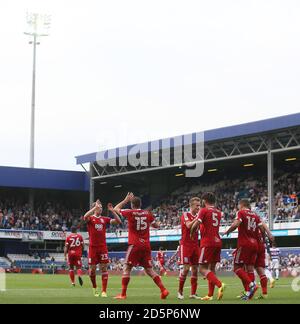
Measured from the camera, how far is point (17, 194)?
2815 inches

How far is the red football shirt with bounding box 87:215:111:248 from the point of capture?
19938 millimetres

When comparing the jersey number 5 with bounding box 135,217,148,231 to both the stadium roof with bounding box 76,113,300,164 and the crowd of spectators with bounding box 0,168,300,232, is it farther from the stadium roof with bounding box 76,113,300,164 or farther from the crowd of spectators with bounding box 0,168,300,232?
the crowd of spectators with bounding box 0,168,300,232

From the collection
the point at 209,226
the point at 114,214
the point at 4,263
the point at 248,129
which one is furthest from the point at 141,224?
the point at 4,263

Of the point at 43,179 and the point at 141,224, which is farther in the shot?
the point at 43,179

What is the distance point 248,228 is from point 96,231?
4.44 m

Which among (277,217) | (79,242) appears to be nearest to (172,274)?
(277,217)

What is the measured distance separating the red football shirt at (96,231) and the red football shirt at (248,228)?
413 cm

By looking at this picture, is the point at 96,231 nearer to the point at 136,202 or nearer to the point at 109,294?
the point at 109,294

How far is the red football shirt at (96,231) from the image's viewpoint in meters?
19.9

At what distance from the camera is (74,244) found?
2825 centimetres

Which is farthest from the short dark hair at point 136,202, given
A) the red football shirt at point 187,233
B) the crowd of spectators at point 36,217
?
the crowd of spectators at point 36,217

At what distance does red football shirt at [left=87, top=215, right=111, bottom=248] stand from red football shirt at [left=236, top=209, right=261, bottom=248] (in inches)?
163

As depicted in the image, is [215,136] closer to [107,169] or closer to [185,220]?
[107,169]
